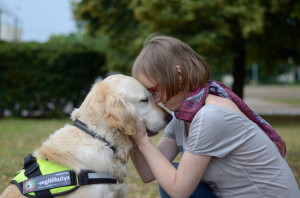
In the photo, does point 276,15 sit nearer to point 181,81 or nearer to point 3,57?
point 3,57

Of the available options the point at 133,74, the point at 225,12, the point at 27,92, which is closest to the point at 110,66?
the point at 27,92

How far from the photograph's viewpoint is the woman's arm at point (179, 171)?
7.86 ft

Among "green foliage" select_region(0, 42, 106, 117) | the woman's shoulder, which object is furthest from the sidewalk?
the woman's shoulder

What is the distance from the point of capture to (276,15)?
1238 centimetres

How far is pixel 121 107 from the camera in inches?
102

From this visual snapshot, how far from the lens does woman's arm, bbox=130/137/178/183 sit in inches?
120

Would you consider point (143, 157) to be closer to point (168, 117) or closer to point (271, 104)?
point (168, 117)

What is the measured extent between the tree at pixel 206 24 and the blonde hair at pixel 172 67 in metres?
8.28

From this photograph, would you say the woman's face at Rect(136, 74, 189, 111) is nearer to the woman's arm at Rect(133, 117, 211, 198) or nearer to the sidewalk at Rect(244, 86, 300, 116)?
the woman's arm at Rect(133, 117, 211, 198)

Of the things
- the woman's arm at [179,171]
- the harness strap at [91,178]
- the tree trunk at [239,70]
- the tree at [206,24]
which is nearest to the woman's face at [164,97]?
the woman's arm at [179,171]

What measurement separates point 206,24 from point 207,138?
31.3ft

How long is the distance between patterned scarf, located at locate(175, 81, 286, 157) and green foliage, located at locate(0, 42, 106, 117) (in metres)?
11.2

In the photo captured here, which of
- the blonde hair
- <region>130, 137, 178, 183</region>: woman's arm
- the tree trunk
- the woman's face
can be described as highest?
the blonde hair

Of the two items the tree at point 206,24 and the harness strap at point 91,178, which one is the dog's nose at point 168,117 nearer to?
the harness strap at point 91,178
